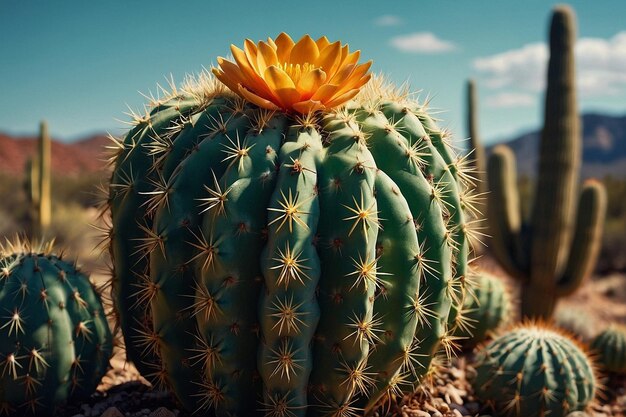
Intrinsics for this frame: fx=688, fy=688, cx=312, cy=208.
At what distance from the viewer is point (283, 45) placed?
362 centimetres

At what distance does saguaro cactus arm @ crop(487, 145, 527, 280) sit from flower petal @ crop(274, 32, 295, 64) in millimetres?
6881

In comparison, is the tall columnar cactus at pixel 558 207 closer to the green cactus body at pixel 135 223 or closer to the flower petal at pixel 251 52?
the green cactus body at pixel 135 223

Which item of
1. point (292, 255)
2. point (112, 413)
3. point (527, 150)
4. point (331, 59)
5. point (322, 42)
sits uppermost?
point (527, 150)

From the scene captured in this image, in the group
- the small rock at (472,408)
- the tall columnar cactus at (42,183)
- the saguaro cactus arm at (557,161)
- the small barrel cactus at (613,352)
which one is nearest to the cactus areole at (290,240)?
the small rock at (472,408)

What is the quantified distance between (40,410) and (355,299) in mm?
1842

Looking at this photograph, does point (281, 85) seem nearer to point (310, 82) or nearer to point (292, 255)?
point (310, 82)

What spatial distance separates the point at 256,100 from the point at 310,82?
0.90 feet

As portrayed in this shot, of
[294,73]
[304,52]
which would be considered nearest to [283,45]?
[304,52]

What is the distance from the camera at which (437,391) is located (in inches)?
164

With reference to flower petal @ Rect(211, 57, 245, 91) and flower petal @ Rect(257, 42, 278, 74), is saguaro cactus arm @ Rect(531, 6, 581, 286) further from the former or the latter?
flower petal @ Rect(211, 57, 245, 91)

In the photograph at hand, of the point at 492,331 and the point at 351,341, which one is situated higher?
the point at 351,341

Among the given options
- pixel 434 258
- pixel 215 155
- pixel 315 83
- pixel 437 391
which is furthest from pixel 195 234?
pixel 437 391

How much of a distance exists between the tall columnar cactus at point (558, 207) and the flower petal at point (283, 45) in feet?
21.6

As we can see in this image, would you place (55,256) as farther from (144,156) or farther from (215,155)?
(215,155)
